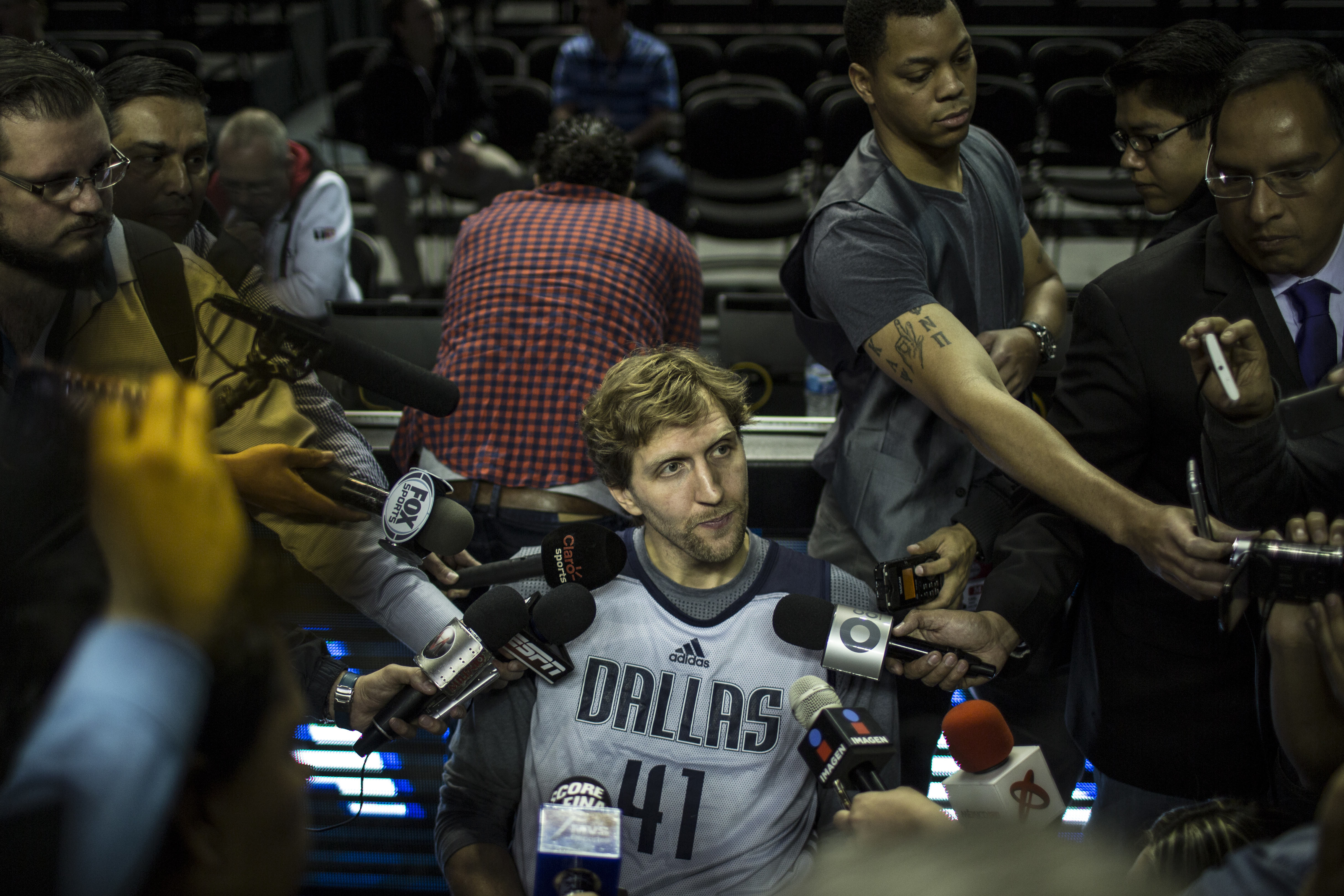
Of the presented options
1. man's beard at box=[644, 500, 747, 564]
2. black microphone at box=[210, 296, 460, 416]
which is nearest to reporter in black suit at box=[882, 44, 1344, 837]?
man's beard at box=[644, 500, 747, 564]

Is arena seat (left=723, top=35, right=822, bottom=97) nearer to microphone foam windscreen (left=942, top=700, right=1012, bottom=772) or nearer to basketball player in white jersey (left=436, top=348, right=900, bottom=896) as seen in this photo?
basketball player in white jersey (left=436, top=348, right=900, bottom=896)

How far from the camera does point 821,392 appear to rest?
3.28 metres

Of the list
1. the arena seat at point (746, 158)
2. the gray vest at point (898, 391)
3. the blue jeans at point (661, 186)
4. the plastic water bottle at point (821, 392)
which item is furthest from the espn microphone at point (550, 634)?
the arena seat at point (746, 158)

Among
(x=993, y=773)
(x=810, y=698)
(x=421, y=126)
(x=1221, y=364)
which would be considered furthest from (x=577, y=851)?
(x=421, y=126)

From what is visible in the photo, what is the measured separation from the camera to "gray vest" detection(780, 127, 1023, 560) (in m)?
2.17

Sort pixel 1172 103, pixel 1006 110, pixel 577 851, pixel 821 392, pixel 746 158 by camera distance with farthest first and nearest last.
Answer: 1. pixel 746 158
2. pixel 1006 110
3. pixel 821 392
4. pixel 1172 103
5. pixel 577 851

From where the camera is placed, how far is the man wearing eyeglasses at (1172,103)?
7.70 feet

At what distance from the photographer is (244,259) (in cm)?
190

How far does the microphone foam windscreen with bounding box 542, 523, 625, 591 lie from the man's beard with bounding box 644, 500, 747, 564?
123 millimetres

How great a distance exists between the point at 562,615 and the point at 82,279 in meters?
1.03

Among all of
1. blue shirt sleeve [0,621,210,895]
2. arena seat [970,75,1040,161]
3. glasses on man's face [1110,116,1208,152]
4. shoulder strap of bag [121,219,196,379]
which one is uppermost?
arena seat [970,75,1040,161]

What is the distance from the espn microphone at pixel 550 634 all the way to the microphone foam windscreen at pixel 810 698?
40cm

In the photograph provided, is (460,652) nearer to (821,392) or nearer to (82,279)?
(82,279)

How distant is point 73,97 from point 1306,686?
2.23 meters
